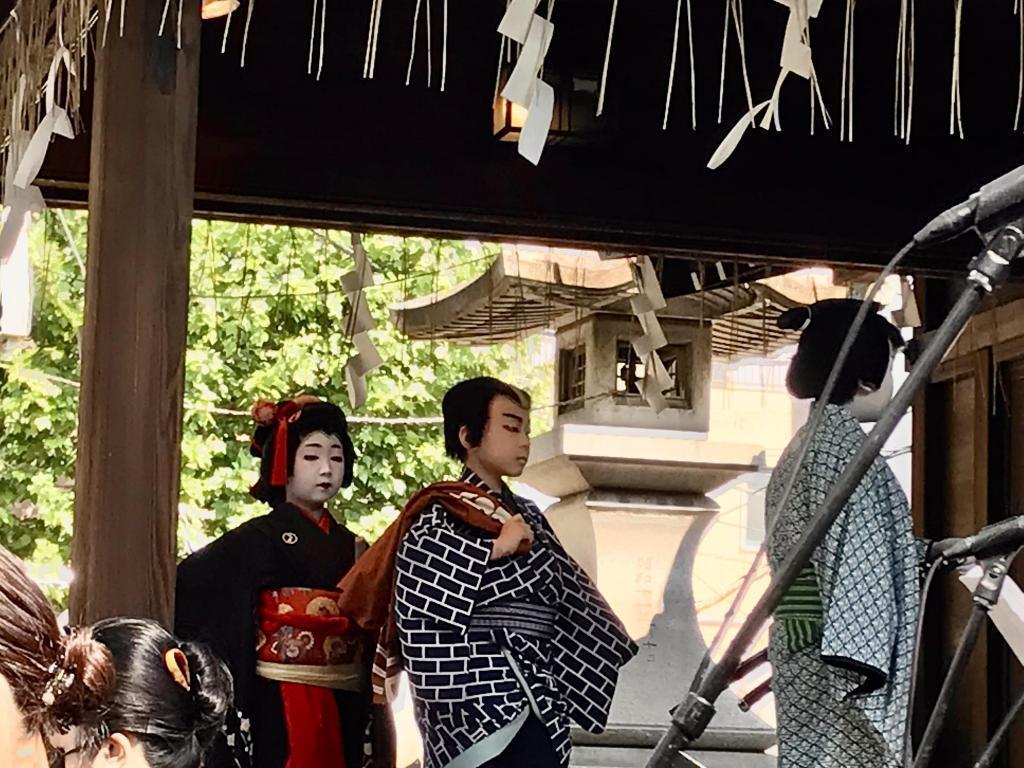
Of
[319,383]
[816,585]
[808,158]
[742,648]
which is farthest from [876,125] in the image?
[319,383]

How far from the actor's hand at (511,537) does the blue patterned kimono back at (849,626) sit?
0.71 metres

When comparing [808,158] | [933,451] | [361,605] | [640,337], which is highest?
[808,158]

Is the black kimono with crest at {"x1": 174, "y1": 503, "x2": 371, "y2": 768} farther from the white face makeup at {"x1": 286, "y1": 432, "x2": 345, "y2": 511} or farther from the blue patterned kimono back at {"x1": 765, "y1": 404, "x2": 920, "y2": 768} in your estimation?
the blue patterned kimono back at {"x1": 765, "y1": 404, "x2": 920, "y2": 768}

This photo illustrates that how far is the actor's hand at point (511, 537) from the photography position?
4.25 meters

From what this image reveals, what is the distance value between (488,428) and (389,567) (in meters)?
0.45

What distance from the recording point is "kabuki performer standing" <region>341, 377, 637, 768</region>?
421 cm

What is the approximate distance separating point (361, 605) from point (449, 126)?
4.87ft

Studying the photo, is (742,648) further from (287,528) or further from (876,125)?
(876,125)

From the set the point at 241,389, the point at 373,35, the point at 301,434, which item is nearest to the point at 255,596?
the point at 301,434

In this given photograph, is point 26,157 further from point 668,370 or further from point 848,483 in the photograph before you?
point 668,370

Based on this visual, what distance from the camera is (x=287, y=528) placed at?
15.4ft

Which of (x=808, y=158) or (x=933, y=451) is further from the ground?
(x=808, y=158)

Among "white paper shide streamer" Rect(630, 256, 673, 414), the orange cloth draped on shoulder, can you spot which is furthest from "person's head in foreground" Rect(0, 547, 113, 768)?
"white paper shide streamer" Rect(630, 256, 673, 414)

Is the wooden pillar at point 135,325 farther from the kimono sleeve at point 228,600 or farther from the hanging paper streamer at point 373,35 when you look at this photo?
the kimono sleeve at point 228,600
